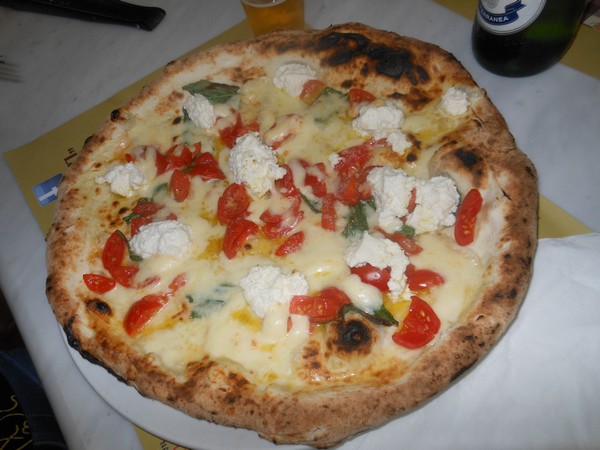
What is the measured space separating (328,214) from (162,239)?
28.0 inches

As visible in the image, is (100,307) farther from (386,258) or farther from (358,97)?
(358,97)

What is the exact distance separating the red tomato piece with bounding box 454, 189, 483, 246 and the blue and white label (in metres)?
2.34

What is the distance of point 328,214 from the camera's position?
232 centimetres

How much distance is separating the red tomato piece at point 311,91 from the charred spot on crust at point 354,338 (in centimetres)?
126

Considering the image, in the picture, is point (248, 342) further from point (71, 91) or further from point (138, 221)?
point (71, 91)

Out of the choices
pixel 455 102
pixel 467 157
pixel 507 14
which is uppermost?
pixel 507 14

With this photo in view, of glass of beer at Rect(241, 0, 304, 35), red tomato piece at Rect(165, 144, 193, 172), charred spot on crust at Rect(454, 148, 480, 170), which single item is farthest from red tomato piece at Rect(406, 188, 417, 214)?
glass of beer at Rect(241, 0, 304, 35)

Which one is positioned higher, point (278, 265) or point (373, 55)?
point (373, 55)

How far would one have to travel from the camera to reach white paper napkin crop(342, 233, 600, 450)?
2014 millimetres

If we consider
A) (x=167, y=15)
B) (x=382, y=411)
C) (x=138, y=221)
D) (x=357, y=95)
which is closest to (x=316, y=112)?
(x=357, y=95)

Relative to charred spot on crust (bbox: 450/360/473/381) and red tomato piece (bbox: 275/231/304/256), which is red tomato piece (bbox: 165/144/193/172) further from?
charred spot on crust (bbox: 450/360/473/381)

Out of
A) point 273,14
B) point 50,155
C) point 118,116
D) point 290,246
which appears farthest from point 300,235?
point 50,155

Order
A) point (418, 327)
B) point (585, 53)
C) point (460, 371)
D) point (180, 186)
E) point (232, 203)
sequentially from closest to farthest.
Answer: point (460, 371) < point (418, 327) < point (232, 203) < point (180, 186) < point (585, 53)

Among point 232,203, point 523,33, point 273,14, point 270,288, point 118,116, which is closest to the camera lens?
point 270,288
